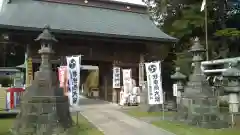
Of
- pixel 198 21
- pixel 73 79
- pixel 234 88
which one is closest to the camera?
pixel 73 79

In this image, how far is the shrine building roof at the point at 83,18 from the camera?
16.1 m

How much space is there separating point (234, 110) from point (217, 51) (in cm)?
917

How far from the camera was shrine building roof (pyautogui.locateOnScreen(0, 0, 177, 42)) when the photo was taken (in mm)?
16094

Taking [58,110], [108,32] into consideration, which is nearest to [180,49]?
[108,32]

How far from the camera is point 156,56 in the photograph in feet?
68.8

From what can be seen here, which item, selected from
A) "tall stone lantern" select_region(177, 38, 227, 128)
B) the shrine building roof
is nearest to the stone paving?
"tall stone lantern" select_region(177, 38, 227, 128)

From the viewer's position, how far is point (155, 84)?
40.5 ft

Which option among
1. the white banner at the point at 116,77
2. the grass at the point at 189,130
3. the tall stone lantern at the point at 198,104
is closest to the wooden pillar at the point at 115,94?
the white banner at the point at 116,77

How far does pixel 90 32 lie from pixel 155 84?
20.1 ft

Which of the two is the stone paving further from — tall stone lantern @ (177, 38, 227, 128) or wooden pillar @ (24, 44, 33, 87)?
wooden pillar @ (24, 44, 33, 87)

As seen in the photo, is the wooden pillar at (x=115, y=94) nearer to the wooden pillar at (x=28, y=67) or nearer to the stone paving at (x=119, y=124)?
the stone paving at (x=119, y=124)

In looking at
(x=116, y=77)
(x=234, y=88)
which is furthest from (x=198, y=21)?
(x=234, y=88)

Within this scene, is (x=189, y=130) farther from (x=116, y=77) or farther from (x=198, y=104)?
(x=116, y=77)

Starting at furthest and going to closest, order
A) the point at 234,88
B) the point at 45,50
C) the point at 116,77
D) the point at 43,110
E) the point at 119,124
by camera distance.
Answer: the point at 116,77
the point at 234,88
the point at 119,124
the point at 45,50
the point at 43,110
